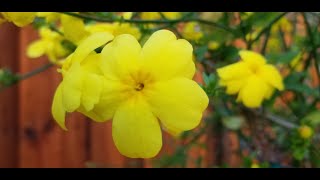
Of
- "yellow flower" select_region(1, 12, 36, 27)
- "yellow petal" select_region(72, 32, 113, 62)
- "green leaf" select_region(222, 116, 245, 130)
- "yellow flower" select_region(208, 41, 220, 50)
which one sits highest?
"yellow flower" select_region(1, 12, 36, 27)

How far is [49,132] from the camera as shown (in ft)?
6.27

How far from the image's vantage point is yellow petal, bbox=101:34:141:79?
52 centimetres

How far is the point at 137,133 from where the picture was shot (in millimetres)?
512

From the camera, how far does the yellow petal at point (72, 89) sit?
50 centimetres

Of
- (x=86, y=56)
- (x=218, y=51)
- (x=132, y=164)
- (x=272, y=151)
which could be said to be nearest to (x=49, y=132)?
(x=132, y=164)

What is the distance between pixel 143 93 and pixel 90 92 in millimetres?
50

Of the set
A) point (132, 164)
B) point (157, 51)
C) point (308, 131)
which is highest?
point (157, 51)

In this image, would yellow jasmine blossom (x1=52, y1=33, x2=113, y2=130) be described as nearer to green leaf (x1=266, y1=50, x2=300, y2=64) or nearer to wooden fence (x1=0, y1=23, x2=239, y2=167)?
green leaf (x1=266, y1=50, x2=300, y2=64)

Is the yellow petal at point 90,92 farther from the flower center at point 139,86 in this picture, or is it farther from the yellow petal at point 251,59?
the yellow petal at point 251,59

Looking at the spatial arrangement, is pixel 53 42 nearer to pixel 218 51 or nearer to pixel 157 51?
pixel 218 51

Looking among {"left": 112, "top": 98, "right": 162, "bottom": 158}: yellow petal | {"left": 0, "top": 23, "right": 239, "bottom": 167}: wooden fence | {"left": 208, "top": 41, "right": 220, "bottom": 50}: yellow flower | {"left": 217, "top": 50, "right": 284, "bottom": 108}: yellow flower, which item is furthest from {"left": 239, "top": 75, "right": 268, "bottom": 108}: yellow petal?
{"left": 0, "top": 23, "right": 239, "bottom": 167}: wooden fence

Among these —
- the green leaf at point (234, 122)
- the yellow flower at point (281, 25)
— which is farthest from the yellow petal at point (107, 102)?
the green leaf at point (234, 122)
